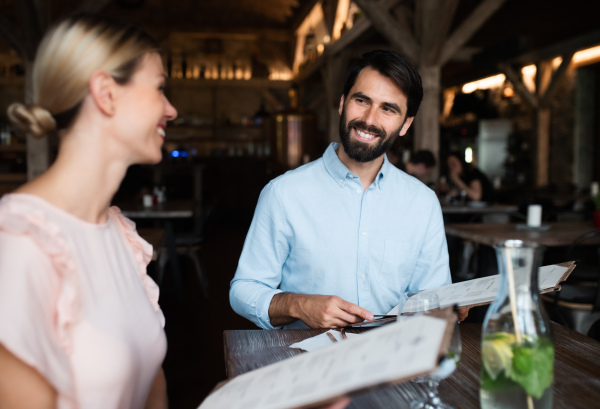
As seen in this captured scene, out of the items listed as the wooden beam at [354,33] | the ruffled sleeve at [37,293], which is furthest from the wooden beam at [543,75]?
the ruffled sleeve at [37,293]

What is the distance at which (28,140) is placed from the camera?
6.41m

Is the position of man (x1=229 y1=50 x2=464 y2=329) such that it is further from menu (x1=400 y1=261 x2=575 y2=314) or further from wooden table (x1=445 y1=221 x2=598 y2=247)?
wooden table (x1=445 y1=221 x2=598 y2=247)

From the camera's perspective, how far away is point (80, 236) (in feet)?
3.12

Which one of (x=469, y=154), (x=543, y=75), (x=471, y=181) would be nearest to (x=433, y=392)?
(x=471, y=181)

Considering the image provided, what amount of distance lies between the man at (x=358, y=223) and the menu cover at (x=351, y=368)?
0.79 meters

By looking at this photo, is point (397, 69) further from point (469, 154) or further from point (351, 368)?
point (469, 154)

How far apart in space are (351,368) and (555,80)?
29.8 ft

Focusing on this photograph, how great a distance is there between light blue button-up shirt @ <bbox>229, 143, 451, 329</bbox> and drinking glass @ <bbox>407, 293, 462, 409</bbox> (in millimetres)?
629

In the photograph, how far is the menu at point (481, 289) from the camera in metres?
1.09

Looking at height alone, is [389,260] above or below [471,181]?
below

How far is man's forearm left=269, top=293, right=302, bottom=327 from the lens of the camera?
1.45 metres

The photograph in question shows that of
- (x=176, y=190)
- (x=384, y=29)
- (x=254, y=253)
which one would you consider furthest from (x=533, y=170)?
(x=254, y=253)

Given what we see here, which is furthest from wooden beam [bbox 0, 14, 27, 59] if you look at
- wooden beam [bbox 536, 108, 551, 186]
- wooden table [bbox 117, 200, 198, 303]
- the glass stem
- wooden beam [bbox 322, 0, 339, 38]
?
wooden beam [bbox 536, 108, 551, 186]

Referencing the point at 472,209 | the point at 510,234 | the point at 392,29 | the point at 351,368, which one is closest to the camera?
the point at 351,368
